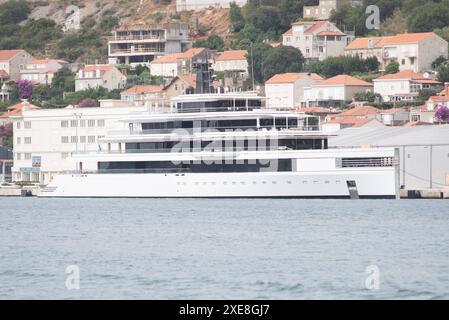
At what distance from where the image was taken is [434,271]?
3591 cm

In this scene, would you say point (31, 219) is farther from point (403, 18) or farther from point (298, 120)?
point (403, 18)

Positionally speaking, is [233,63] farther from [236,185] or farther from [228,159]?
[236,185]

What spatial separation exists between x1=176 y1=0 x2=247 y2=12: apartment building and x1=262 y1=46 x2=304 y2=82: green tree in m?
22.9

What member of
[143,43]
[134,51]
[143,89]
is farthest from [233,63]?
[134,51]

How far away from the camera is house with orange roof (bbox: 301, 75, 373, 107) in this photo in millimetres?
102562

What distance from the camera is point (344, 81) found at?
336 feet

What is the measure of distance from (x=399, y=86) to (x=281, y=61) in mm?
14848

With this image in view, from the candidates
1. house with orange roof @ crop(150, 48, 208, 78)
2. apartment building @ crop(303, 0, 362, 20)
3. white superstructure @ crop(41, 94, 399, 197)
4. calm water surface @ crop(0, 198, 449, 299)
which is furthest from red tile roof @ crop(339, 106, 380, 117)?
apartment building @ crop(303, 0, 362, 20)

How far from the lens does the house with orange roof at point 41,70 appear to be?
124m

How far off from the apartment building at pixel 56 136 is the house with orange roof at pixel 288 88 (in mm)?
27728

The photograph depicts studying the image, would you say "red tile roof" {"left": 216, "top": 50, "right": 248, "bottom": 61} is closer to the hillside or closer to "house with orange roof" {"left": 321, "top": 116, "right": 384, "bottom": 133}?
the hillside
